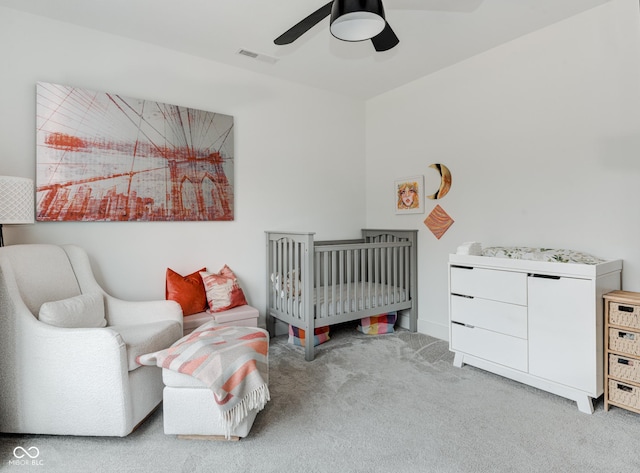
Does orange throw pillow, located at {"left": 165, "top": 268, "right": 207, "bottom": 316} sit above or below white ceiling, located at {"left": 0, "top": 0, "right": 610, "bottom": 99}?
below

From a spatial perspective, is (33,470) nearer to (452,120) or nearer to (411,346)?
(411,346)

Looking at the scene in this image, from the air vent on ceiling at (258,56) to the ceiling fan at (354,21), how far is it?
1108mm

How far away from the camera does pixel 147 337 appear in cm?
195

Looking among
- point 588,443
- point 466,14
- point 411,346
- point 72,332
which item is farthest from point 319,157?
point 588,443

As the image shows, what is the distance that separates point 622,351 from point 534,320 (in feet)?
1.47

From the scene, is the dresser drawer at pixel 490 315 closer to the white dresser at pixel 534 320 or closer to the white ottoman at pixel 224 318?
the white dresser at pixel 534 320

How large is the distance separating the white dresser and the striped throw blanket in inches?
62.9

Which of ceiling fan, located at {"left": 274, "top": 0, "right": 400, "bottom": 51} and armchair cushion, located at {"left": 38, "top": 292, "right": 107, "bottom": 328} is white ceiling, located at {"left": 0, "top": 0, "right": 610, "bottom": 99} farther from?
armchair cushion, located at {"left": 38, "top": 292, "right": 107, "bottom": 328}

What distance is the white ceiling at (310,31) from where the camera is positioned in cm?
231

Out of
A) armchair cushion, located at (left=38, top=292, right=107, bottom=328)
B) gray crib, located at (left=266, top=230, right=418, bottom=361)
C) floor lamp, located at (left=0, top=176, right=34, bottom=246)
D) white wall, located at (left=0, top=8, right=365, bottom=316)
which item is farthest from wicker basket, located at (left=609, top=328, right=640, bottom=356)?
floor lamp, located at (left=0, top=176, right=34, bottom=246)

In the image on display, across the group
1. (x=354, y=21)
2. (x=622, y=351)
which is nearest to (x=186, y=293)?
(x=354, y=21)

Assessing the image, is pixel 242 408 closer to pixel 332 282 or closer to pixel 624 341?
pixel 332 282

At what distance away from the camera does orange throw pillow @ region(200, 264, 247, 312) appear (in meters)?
2.92

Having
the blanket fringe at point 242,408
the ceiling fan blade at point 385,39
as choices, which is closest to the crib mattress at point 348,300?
the blanket fringe at point 242,408
